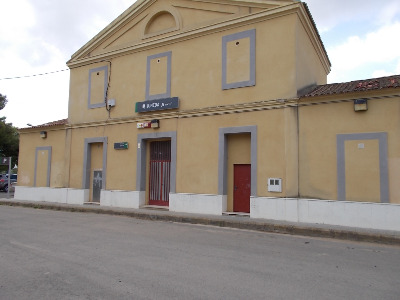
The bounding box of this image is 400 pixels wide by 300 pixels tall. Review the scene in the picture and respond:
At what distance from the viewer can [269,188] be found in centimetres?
1094

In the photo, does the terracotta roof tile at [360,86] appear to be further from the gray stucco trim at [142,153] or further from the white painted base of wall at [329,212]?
the gray stucco trim at [142,153]

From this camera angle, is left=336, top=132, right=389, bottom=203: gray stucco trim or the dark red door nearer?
left=336, top=132, right=389, bottom=203: gray stucco trim

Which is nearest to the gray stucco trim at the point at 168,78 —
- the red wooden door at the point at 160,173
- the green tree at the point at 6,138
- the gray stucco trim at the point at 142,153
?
the gray stucco trim at the point at 142,153

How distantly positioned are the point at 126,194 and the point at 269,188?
664 cm

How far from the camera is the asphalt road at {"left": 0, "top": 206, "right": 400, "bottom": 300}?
14.2 ft

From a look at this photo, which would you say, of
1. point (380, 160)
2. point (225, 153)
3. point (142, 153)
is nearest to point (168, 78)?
point (142, 153)

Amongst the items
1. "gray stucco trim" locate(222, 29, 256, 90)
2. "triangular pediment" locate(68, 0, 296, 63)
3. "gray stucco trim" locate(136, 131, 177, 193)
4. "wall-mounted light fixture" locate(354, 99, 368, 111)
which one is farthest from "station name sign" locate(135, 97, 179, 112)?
"wall-mounted light fixture" locate(354, 99, 368, 111)

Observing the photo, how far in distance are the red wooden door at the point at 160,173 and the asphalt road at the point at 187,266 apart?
4846mm

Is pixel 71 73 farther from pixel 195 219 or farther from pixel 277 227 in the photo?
pixel 277 227

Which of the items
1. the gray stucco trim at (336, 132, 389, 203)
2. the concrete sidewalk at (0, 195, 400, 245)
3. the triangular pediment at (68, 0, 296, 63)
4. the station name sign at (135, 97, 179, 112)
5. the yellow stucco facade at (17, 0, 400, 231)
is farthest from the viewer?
the station name sign at (135, 97, 179, 112)

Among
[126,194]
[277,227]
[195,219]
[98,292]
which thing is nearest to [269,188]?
[277,227]

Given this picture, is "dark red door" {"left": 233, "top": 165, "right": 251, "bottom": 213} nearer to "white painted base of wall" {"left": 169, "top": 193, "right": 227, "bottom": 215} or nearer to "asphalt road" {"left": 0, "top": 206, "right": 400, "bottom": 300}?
"white painted base of wall" {"left": 169, "top": 193, "right": 227, "bottom": 215}

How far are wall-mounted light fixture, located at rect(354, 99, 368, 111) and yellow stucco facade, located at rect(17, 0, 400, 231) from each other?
166 mm

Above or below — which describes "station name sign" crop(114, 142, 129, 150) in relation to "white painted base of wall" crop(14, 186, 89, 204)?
above
